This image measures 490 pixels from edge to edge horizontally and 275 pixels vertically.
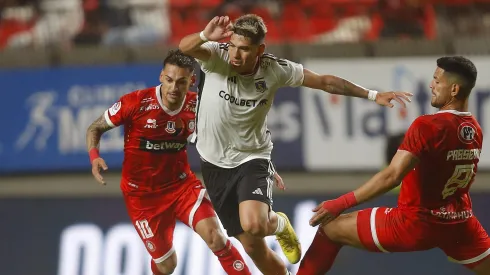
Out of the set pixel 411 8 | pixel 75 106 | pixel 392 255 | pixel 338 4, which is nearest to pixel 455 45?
pixel 411 8

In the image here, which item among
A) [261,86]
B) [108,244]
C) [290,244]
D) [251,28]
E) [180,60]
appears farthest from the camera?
[108,244]

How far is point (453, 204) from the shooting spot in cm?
616

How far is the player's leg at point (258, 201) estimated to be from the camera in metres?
6.49

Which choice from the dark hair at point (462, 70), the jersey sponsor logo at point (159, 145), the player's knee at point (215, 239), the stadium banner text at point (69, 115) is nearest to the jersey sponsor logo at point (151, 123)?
the jersey sponsor logo at point (159, 145)

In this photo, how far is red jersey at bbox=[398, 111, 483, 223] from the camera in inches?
233

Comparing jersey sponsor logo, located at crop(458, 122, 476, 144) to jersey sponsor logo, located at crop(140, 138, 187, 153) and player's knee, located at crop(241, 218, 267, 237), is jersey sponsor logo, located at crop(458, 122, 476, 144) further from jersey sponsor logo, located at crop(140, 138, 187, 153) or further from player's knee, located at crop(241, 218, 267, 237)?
jersey sponsor logo, located at crop(140, 138, 187, 153)

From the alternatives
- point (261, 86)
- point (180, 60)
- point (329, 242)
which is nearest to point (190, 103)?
point (180, 60)

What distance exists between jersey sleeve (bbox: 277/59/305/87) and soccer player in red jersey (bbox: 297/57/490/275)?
1.01 metres

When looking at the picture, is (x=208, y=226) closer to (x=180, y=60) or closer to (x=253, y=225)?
(x=253, y=225)

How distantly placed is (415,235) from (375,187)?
579mm

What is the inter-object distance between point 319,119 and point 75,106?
2810mm

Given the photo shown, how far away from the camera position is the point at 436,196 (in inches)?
241

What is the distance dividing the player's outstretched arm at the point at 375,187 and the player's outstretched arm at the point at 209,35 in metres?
1.27

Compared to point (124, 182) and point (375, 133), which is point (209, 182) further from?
point (375, 133)
